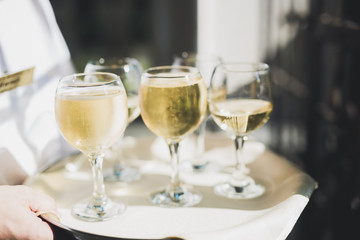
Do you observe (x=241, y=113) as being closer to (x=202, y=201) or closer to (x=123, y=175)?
(x=202, y=201)

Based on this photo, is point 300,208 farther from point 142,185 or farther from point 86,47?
point 86,47

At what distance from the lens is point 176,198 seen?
756 mm

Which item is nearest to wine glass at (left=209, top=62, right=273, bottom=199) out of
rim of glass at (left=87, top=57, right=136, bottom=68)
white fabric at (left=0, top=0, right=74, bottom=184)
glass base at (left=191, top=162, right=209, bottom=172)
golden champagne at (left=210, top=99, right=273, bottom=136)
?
→ golden champagne at (left=210, top=99, right=273, bottom=136)

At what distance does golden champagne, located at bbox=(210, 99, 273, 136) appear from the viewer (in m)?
0.76

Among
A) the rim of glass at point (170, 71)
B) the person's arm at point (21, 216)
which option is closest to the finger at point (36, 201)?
the person's arm at point (21, 216)

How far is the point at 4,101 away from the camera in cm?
80

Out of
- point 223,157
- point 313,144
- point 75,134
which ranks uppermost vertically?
point 75,134

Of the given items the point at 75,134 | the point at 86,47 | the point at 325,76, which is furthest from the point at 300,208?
the point at 86,47

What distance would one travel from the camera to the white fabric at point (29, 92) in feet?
2.63

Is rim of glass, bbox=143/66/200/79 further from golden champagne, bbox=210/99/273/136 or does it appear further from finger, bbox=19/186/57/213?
finger, bbox=19/186/57/213

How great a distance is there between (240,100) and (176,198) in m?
0.21

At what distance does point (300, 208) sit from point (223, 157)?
32 cm

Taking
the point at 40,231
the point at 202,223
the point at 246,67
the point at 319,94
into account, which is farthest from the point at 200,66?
the point at 319,94

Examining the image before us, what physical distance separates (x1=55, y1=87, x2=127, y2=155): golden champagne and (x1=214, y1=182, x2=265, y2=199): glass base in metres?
0.24
